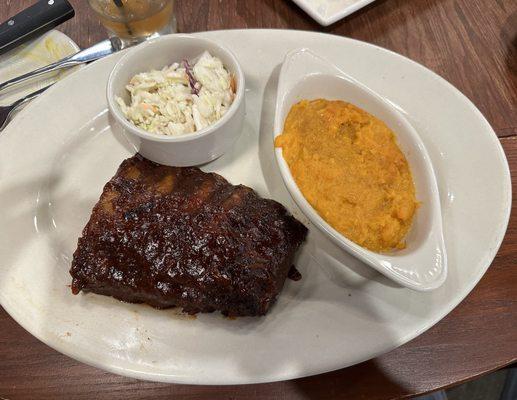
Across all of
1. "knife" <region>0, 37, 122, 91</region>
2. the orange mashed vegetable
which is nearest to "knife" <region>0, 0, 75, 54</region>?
"knife" <region>0, 37, 122, 91</region>

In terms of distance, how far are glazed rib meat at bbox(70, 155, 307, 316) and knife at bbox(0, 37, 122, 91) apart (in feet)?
2.94

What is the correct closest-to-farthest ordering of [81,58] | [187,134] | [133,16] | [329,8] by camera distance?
[187,134] → [133,16] → [81,58] → [329,8]

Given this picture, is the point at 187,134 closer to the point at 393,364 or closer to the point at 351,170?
the point at 351,170

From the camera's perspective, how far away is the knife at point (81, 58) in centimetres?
240

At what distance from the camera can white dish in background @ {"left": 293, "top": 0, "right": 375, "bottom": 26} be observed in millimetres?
2453

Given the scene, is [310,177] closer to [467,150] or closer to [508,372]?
[467,150]

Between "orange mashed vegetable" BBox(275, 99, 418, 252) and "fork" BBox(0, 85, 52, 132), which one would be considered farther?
"fork" BBox(0, 85, 52, 132)

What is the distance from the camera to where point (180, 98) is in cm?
196

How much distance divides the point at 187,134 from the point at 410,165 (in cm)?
93

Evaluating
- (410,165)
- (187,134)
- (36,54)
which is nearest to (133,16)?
(36,54)

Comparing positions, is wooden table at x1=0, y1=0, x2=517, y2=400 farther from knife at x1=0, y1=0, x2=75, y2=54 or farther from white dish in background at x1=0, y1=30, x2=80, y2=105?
knife at x1=0, y1=0, x2=75, y2=54

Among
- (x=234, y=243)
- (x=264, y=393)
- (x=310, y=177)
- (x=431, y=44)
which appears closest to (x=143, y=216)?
(x=234, y=243)

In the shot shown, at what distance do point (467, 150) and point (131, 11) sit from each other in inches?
68.3

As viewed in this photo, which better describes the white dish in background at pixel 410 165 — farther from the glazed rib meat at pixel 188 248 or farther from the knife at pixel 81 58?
the knife at pixel 81 58
